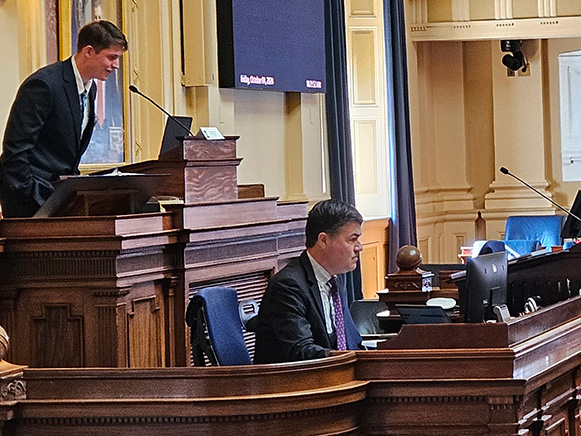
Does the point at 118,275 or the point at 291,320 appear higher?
the point at 118,275

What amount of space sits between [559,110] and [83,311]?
9853 mm

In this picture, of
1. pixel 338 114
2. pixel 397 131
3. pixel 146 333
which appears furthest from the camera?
pixel 397 131

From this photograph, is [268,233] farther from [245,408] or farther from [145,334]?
[245,408]

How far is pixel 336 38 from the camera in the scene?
10.1 m

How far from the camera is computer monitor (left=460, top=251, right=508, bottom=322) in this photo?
15.5 ft

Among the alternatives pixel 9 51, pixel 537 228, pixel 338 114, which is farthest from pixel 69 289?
pixel 537 228

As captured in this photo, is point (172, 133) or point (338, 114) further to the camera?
point (338, 114)

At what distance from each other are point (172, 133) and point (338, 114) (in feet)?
15.1

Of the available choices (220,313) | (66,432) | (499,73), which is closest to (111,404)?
(66,432)

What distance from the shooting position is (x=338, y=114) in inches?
397

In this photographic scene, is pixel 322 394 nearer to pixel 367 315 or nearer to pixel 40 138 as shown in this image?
pixel 40 138

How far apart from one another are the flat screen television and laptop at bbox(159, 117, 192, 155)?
249 centimetres

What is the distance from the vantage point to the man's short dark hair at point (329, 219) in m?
4.09

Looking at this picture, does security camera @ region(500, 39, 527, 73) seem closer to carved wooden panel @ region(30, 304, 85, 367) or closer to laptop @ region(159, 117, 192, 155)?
laptop @ region(159, 117, 192, 155)
